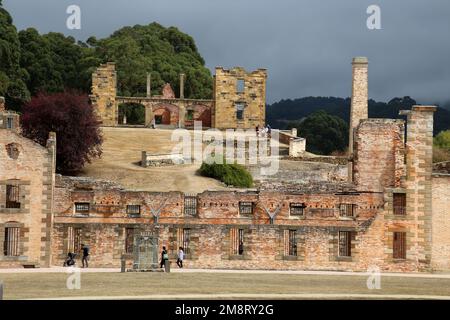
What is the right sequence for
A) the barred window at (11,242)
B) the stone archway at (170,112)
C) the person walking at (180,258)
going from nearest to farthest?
the person walking at (180,258)
the barred window at (11,242)
the stone archway at (170,112)

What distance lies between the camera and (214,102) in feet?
300

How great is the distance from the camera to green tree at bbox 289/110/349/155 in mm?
110312

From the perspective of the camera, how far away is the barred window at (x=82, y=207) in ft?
171

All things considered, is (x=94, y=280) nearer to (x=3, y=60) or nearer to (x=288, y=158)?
(x=288, y=158)

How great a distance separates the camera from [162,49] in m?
116

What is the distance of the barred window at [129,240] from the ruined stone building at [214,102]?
37.2 metres

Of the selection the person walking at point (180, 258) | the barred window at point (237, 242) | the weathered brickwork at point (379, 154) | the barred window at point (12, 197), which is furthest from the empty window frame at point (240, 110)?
the person walking at point (180, 258)

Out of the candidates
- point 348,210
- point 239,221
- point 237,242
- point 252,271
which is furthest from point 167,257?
point 348,210

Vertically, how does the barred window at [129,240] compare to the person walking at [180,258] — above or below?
above

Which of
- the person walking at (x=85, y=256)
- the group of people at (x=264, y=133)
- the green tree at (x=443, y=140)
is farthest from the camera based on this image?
the green tree at (x=443, y=140)

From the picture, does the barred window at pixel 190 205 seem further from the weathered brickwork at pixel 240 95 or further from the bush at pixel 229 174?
the weathered brickwork at pixel 240 95

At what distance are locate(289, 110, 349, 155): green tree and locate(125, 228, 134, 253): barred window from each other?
5778cm

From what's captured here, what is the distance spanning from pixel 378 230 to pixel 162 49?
66198 millimetres
